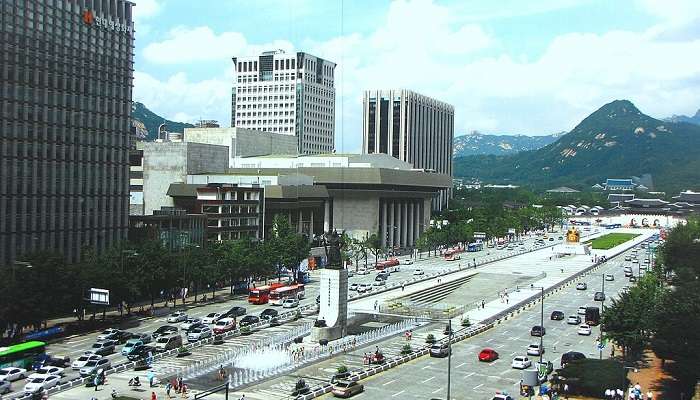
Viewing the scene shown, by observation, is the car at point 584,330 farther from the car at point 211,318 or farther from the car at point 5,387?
the car at point 5,387

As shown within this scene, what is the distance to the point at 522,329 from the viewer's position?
81938 millimetres

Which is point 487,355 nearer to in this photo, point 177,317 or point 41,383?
point 177,317

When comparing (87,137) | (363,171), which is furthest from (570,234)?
(87,137)

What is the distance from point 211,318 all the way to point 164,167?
6201 cm

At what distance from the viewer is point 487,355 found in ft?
216

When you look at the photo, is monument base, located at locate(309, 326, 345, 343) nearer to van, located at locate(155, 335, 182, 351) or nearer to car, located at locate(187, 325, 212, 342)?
car, located at locate(187, 325, 212, 342)

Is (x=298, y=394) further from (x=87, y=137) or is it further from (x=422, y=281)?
(x=422, y=281)

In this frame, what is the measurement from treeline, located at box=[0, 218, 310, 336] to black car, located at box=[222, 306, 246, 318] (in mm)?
8950

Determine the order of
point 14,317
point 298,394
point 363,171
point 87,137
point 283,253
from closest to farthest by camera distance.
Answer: point 298,394, point 14,317, point 87,137, point 283,253, point 363,171

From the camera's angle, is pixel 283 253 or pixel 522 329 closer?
pixel 522 329

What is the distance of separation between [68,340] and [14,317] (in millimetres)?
6342

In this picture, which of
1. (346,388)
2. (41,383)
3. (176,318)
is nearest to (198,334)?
(176,318)

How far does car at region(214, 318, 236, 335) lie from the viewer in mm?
75363

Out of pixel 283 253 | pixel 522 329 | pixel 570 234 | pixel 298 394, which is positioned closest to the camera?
pixel 298 394
